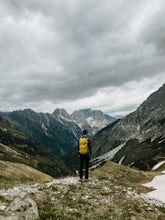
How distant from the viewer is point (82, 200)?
87.4ft

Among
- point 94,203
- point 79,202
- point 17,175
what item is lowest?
point 17,175

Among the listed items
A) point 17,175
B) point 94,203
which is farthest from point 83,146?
point 17,175

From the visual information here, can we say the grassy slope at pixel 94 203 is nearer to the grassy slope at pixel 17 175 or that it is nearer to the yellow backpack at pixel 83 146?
the yellow backpack at pixel 83 146

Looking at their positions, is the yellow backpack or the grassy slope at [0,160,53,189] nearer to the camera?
the yellow backpack

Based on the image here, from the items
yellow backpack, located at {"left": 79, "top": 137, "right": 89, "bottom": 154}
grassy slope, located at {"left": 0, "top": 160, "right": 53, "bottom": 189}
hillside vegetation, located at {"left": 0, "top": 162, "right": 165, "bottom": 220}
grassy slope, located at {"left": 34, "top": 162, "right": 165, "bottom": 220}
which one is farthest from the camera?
grassy slope, located at {"left": 0, "top": 160, "right": 53, "bottom": 189}

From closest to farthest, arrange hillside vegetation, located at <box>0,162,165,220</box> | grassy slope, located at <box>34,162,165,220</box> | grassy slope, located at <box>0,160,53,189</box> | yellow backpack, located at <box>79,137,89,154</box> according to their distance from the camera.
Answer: hillside vegetation, located at <box>0,162,165,220</box>, grassy slope, located at <box>34,162,165,220</box>, yellow backpack, located at <box>79,137,89,154</box>, grassy slope, located at <box>0,160,53,189</box>

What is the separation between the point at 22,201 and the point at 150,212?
11352mm

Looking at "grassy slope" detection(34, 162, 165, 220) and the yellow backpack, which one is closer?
"grassy slope" detection(34, 162, 165, 220)

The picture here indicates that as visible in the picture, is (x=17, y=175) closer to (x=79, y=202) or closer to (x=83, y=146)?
(x=83, y=146)

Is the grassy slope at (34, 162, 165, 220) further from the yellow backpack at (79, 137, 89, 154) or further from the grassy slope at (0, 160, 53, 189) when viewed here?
the grassy slope at (0, 160, 53, 189)

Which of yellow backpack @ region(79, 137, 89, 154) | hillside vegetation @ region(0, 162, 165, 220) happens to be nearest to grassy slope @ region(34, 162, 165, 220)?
hillside vegetation @ region(0, 162, 165, 220)

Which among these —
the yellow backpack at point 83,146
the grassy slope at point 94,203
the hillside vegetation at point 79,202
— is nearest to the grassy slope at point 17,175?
the yellow backpack at point 83,146

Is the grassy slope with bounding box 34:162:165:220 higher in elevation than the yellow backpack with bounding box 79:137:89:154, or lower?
lower

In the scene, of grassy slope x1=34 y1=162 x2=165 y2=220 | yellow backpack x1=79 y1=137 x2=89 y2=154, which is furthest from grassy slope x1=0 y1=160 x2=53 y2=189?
Result: grassy slope x1=34 y1=162 x2=165 y2=220
